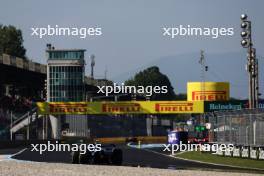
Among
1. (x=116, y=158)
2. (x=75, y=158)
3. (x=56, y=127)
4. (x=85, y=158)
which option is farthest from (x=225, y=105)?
(x=75, y=158)

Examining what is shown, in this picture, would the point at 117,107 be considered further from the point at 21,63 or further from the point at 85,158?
the point at 85,158

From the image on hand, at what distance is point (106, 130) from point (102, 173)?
8612 centimetres

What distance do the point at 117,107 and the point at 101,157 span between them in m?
40.2

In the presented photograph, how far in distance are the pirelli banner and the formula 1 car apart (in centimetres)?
3958

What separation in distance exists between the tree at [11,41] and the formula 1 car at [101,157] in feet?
375

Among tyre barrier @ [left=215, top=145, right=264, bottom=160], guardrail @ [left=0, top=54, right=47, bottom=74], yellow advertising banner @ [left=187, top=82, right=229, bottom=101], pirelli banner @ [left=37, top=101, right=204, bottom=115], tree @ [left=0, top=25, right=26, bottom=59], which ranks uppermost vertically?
tree @ [left=0, top=25, right=26, bottom=59]

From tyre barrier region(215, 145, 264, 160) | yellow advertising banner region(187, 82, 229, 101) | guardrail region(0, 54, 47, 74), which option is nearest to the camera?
tyre barrier region(215, 145, 264, 160)

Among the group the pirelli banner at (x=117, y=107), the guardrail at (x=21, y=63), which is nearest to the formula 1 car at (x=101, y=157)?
the pirelli banner at (x=117, y=107)

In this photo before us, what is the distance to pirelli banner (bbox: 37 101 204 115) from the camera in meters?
75.4

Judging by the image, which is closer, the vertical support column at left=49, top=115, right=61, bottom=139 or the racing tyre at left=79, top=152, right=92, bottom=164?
the racing tyre at left=79, top=152, right=92, bottom=164

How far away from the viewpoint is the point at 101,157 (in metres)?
34.9

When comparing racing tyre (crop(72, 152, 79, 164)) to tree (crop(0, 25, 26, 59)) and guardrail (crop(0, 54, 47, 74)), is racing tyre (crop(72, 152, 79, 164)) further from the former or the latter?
tree (crop(0, 25, 26, 59))

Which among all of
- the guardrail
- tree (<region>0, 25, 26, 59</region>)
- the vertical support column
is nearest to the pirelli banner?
the vertical support column

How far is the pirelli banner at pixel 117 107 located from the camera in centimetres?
7538
